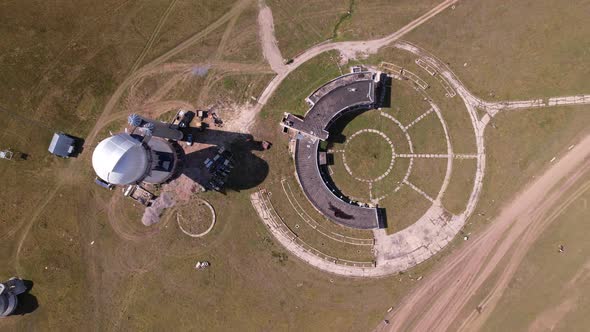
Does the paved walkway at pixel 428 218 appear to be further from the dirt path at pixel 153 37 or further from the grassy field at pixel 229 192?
the dirt path at pixel 153 37

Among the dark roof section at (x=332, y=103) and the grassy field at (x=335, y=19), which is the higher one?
the grassy field at (x=335, y=19)

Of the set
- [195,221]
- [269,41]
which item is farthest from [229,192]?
[269,41]

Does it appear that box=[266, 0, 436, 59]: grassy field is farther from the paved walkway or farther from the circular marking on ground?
the circular marking on ground

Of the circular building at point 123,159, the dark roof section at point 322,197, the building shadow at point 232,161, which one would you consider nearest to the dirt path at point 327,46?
the building shadow at point 232,161

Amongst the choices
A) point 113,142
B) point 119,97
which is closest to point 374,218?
point 113,142

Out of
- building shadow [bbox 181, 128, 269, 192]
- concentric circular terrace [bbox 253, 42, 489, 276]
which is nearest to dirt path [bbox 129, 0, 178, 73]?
building shadow [bbox 181, 128, 269, 192]

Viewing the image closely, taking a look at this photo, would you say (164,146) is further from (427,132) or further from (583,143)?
(583,143)

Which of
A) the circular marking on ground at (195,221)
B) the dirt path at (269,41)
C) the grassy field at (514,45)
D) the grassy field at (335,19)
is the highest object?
the grassy field at (514,45)
